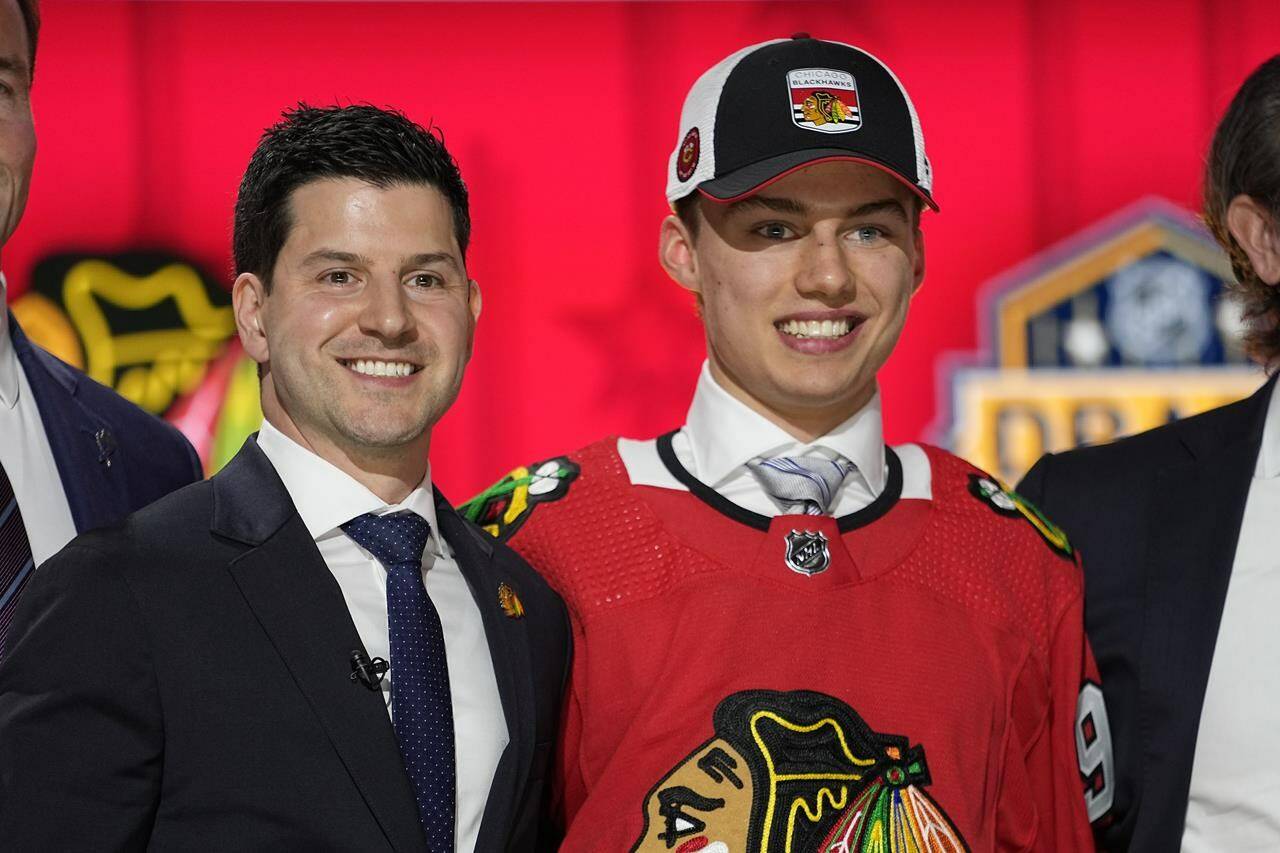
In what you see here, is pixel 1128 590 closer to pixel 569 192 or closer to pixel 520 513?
pixel 520 513

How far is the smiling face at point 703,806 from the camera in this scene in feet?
5.51

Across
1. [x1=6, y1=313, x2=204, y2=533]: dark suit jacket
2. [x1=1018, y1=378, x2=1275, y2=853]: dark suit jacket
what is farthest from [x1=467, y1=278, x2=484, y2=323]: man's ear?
[x1=1018, y1=378, x2=1275, y2=853]: dark suit jacket

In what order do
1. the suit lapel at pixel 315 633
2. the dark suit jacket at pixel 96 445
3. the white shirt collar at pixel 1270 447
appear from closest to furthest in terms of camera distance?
the suit lapel at pixel 315 633, the dark suit jacket at pixel 96 445, the white shirt collar at pixel 1270 447

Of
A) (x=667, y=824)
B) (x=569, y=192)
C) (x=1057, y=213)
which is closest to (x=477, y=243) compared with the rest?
(x=569, y=192)

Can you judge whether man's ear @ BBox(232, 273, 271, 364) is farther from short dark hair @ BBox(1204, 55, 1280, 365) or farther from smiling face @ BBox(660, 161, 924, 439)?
short dark hair @ BBox(1204, 55, 1280, 365)

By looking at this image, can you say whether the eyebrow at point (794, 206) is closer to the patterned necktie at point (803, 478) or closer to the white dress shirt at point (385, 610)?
the patterned necktie at point (803, 478)

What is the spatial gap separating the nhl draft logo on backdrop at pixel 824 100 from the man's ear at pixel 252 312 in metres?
0.68

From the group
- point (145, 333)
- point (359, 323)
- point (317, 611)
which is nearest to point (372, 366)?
point (359, 323)

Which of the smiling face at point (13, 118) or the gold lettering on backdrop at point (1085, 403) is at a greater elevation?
the smiling face at point (13, 118)

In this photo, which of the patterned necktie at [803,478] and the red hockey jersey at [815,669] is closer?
the red hockey jersey at [815,669]

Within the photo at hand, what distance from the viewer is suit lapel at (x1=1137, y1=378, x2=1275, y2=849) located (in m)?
1.95

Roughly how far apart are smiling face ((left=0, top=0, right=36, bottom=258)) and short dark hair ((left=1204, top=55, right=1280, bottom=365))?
5.36 feet

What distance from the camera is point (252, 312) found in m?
1.74

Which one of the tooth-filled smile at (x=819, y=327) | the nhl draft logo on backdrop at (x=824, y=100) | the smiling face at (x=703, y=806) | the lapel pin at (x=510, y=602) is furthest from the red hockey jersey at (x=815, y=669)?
the nhl draft logo on backdrop at (x=824, y=100)
